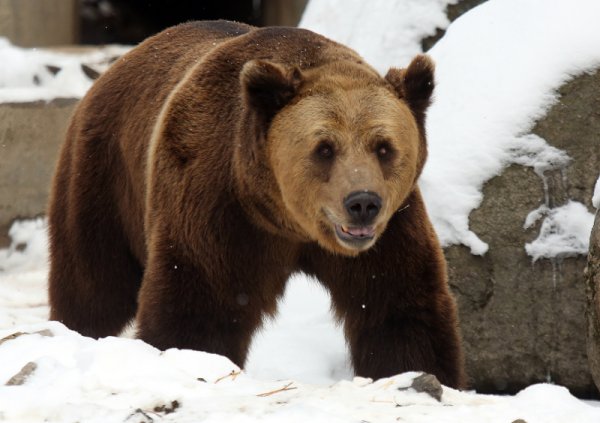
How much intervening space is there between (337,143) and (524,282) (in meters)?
2.55

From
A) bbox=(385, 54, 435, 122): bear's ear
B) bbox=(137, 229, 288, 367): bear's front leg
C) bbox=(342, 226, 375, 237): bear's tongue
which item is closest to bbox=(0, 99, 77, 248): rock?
bbox=(137, 229, 288, 367): bear's front leg

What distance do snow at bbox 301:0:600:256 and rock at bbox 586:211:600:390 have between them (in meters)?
1.29

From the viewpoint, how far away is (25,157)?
9.56m

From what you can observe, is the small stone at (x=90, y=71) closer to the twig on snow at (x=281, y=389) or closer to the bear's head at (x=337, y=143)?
the bear's head at (x=337, y=143)

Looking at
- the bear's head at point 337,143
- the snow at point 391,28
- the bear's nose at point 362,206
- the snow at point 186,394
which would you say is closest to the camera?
the snow at point 186,394

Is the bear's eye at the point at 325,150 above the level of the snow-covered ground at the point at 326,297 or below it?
above

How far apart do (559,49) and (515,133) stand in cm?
61

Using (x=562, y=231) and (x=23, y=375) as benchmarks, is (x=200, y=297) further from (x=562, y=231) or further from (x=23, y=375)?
(x=562, y=231)

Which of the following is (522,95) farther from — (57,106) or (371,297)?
(57,106)

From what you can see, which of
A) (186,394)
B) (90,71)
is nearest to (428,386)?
(186,394)

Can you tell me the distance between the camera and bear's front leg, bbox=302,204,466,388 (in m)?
4.73

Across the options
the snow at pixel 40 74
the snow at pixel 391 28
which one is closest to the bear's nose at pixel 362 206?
the snow at pixel 391 28

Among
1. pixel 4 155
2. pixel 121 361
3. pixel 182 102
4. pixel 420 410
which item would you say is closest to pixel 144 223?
pixel 182 102

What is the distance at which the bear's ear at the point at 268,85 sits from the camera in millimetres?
4375
